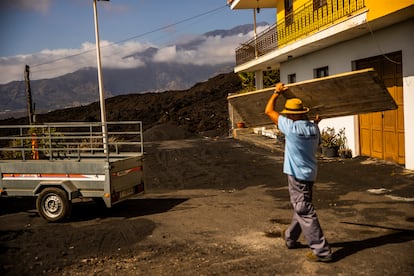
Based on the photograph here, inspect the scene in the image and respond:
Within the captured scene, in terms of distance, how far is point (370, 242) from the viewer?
5.83 meters

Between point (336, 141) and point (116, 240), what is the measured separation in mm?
9997

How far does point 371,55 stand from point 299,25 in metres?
5.74

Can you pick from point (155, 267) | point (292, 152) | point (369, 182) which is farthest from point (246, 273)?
point (369, 182)

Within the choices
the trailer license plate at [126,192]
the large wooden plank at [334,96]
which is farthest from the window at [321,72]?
the trailer license plate at [126,192]

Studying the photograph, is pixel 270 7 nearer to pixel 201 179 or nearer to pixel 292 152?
pixel 201 179

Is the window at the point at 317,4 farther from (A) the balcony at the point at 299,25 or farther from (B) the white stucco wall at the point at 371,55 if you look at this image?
(B) the white stucco wall at the point at 371,55

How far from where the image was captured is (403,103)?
1097 centimetres

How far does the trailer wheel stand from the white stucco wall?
27.8ft

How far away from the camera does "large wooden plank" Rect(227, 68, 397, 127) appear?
5.42 m

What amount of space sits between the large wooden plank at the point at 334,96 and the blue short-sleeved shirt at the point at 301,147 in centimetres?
64

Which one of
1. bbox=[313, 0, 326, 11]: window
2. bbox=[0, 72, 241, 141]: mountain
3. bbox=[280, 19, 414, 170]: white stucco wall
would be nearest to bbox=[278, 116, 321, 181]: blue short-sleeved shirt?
bbox=[280, 19, 414, 170]: white stucco wall

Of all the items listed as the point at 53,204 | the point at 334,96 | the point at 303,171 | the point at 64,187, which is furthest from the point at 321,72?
the point at 303,171

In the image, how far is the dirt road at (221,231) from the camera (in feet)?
17.4

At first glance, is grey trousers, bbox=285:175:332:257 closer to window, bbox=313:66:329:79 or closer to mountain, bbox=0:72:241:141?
window, bbox=313:66:329:79
